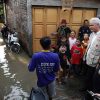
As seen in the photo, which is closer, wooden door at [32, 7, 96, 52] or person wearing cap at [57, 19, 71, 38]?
person wearing cap at [57, 19, 71, 38]

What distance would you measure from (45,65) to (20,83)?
309 cm

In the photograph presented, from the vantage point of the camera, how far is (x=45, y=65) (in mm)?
4758

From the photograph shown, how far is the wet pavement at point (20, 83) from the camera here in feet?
21.9

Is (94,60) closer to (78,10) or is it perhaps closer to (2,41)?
(78,10)

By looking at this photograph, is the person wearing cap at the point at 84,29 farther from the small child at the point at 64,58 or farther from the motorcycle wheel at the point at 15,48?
the motorcycle wheel at the point at 15,48

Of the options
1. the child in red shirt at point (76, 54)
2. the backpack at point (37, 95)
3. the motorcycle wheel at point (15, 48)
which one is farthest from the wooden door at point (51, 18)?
the backpack at point (37, 95)

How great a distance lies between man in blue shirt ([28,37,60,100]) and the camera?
15.4 feet

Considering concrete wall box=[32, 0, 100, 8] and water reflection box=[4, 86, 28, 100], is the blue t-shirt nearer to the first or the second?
water reflection box=[4, 86, 28, 100]

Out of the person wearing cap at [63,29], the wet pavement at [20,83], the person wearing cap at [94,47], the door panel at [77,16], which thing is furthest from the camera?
the door panel at [77,16]

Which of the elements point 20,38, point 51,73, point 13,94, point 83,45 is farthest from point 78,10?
point 51,73

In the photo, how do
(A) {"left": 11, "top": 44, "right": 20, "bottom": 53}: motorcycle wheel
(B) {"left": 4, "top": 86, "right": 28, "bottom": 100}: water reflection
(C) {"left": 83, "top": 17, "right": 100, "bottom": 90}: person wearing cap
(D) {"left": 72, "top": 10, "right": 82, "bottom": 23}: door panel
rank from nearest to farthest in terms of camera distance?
(C) {"left": 83, "top": 17, "right": 100, "bottom": 90}: person wearing cap < (B) {"left": 4, "top": 86, "right": 28, "bottom": 100}: water reflection < (D) {"left": 72, "top": 10, "right": 82, "bottom": 23}: door panel < (A) {"left": 11, "top": 44, "right": 20, "bottom": 53}: motorcycle wheel

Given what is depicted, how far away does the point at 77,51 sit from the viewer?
7.45 metres

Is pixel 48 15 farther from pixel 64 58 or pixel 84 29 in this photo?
pixel 64 58

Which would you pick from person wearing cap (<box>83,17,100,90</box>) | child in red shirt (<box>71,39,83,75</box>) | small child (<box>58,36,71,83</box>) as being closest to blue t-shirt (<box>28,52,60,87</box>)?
person wearing cap (<box>83,17,100,90</box>)
